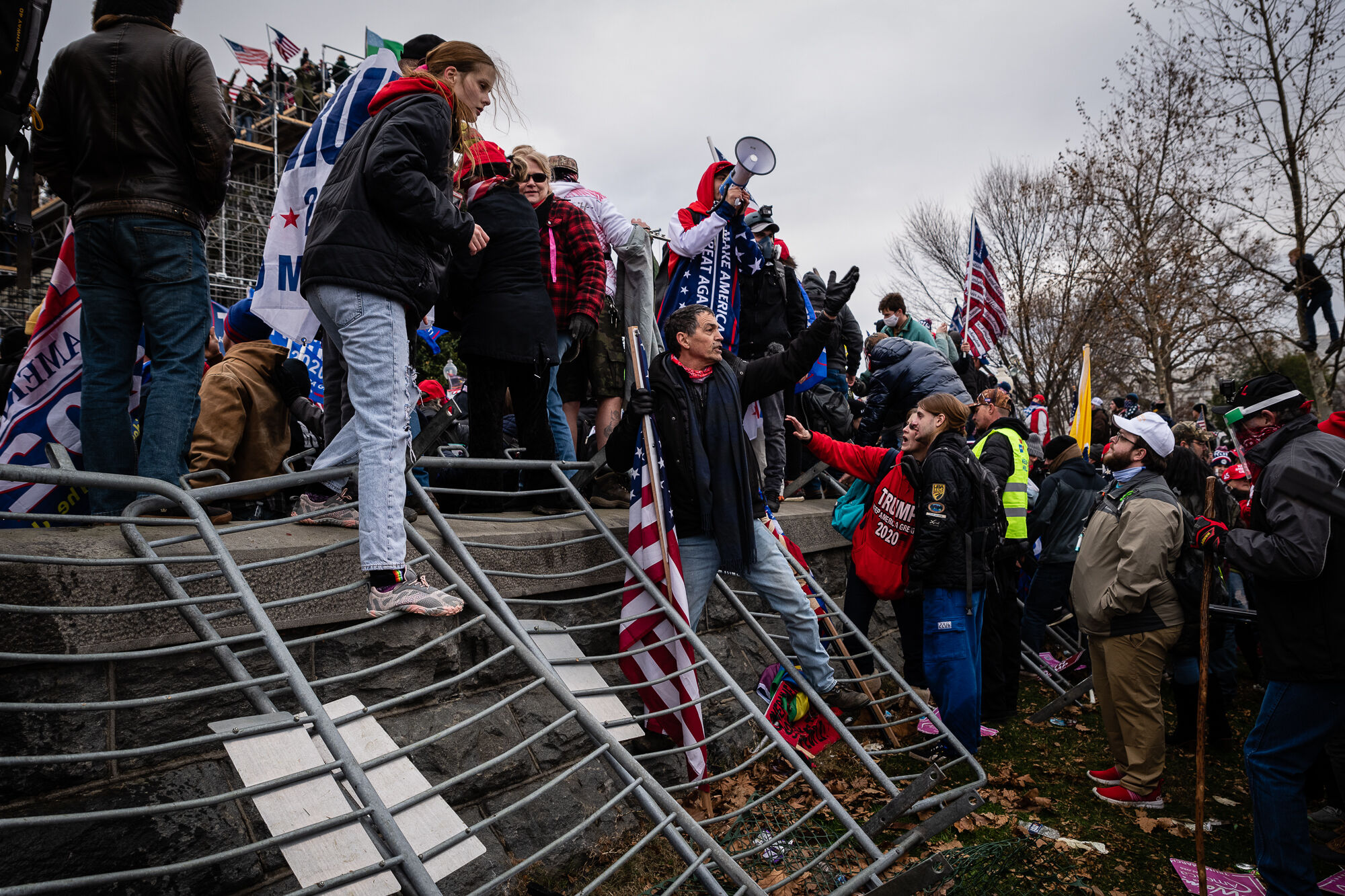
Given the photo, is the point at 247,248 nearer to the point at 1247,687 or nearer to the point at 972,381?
the point at 972,381

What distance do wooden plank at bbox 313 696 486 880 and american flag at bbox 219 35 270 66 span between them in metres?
27.3

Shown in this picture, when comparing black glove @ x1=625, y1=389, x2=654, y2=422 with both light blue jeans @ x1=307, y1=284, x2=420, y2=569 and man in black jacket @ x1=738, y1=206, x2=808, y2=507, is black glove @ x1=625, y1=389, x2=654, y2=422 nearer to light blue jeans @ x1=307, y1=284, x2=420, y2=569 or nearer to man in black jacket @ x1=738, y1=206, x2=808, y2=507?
light blue jeans @ x1=307, y1=284, x2=420, y2=569

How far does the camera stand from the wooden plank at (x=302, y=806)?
2.39 metres

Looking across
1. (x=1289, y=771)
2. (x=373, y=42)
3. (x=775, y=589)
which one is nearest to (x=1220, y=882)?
(x=1289, y=771)

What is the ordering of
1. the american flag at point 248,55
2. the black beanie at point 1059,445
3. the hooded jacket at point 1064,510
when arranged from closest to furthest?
the hooded jacket at point 1064,510 → the black beanie at point 1059,445 → the american flag at point 248,55

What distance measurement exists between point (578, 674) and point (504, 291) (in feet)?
6.55

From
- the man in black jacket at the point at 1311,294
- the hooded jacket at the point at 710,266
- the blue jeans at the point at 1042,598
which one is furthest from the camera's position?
the man in black jacket at the point at 1311,294

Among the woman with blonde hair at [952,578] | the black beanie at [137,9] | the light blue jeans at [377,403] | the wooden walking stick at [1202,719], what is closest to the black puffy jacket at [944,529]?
the woman with blonde hair at [952,578]

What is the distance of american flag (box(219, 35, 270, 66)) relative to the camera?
80.1 ft

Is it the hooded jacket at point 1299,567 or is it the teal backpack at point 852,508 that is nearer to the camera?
the hooded jacket at point 1299,567

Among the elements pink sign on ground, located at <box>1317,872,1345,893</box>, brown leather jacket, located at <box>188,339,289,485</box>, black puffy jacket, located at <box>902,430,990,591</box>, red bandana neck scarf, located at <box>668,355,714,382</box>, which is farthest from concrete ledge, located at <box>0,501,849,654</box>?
pink sign on ground, located at <box>1317,872,1345,893</box>

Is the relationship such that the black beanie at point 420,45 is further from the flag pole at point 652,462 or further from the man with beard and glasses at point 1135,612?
the man with beard and glasses at point 1135,612

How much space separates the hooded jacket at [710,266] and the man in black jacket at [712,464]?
1.31 meters

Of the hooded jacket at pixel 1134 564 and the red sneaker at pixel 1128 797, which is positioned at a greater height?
the hooded jacket at pixel 1134 564
